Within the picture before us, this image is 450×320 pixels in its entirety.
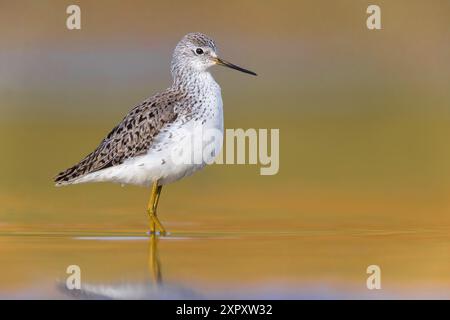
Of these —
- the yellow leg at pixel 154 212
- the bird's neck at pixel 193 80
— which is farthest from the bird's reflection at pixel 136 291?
the bird's neck at pixel 193 80

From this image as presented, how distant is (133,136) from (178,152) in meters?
0.83

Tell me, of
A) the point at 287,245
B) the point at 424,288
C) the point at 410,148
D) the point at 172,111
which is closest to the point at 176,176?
the point at 172,111

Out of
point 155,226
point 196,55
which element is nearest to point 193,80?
point 196,55

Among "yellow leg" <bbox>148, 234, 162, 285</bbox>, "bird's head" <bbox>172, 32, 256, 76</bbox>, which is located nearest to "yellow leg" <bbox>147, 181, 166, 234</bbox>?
"yellow leg" <bbox>148, 234, 162, 285</bbox>

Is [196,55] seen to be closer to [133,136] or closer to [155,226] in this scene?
[133,136]

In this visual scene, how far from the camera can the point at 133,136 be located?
14.4 meters

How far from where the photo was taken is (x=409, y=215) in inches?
594

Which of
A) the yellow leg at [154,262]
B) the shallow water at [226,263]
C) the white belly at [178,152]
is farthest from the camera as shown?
the white belly at [178,152]

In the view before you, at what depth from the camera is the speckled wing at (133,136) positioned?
46.5 ft

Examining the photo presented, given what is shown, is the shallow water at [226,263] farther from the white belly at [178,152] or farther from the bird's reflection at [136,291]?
the white belly at [178,152]

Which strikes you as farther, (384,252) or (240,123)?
(240,123)

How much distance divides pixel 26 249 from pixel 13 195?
3.59 m

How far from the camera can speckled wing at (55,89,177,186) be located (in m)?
14.2

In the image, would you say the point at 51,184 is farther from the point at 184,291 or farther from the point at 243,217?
the point at 184,291
